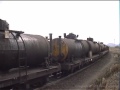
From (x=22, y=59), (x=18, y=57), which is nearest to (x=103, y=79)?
Result: (x=22, y=59)

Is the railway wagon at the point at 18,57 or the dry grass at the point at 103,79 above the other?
the railway wagon at the point at 18,57

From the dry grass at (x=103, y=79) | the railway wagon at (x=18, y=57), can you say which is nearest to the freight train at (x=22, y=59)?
the railway wagon at (x=18, y=57)

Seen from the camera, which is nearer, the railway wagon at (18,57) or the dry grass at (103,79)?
the railway wagon at (18,57)

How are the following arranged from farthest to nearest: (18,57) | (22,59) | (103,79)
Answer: (103,79) → (22,59) → (18,57)

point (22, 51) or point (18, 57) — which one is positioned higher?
point (22, 51)

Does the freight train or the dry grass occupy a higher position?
the freight train

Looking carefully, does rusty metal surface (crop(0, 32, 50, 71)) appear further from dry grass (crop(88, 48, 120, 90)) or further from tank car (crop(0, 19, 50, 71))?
dry grass (crop(88, 48, 120, 90))

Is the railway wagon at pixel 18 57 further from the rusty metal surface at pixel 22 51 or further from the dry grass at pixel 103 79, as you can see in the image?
the dry grass at pixel 103 79

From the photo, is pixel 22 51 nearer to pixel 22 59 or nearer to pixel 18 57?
pixel 22 59

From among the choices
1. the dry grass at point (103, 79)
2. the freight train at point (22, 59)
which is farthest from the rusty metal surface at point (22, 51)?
the dry grass at point (103, 79)

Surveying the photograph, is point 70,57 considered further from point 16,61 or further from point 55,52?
point 16,61

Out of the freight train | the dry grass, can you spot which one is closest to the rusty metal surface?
the freight train

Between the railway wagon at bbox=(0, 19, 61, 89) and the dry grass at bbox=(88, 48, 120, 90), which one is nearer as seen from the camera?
the railway wagon at bbox=(0, 19, 61, 89)

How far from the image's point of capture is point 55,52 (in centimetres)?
1995
